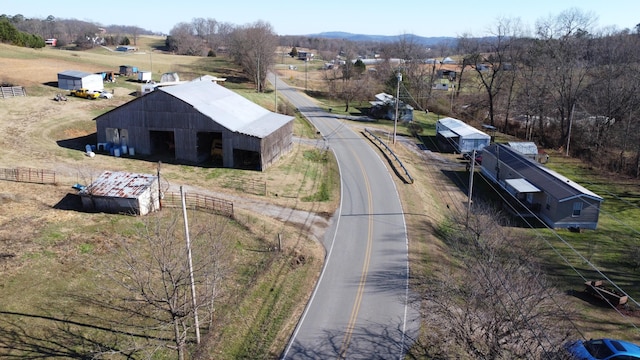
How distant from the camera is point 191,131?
45.4m

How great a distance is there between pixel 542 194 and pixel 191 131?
109 feet

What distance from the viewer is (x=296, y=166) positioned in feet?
158

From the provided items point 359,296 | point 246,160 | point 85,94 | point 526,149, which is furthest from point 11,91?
point 526,149

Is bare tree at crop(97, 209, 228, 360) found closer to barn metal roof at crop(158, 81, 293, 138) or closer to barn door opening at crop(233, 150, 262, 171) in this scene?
barn door opening at crop(233, 150, 262, 171)

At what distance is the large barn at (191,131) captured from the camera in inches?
1762

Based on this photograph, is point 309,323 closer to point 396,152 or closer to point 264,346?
point 264,346

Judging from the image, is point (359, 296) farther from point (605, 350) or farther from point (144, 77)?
point (144, 77)

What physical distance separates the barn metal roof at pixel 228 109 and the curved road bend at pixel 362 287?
10593 mm

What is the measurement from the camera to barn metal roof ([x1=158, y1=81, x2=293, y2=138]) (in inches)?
1788

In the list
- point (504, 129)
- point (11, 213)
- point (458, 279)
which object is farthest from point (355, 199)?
point (504, 129)

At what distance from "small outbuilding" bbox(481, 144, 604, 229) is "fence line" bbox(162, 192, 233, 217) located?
25031 mm

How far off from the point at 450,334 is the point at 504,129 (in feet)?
220

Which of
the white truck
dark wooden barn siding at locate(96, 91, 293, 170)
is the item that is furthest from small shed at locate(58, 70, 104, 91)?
dark wooden barn siding at locate(96, 91, 293, 170)

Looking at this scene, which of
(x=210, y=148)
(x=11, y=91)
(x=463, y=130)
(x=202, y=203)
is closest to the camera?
(x=202, y=203)
